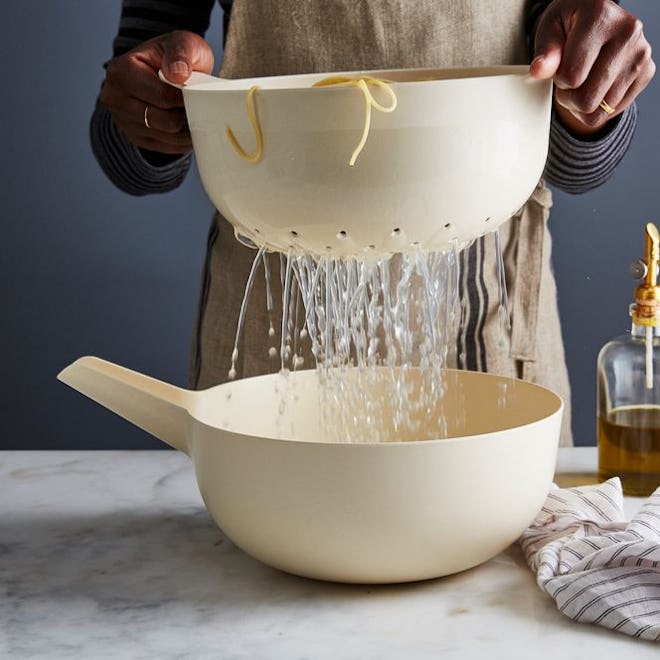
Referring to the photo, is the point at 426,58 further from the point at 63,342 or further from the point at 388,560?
the point at 63,342

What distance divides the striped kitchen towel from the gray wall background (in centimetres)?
132

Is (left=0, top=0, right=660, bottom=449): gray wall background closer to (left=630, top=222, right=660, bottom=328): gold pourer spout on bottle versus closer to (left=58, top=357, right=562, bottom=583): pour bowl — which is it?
(left=630, top=222, right=660, bottom=328): gold pourer spout on bottle

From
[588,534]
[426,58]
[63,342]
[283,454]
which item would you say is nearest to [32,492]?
[283,454]

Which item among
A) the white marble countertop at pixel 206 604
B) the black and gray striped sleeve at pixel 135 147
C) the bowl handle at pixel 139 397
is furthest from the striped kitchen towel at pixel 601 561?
the black and gray striped sleeve at pixel 135 147

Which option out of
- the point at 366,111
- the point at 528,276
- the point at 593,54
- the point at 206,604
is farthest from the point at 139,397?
the point at 528,276

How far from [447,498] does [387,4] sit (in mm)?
590

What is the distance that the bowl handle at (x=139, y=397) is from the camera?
84 cm

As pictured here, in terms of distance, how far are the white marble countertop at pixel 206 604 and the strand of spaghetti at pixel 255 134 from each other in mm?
283

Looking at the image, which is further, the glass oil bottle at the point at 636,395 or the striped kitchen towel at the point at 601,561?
the glass oil bottle at the point at 636,395

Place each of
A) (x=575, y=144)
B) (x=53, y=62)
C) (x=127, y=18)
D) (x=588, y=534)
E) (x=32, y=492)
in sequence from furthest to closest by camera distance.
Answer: (x=53, y=62), (x=127, y=18), (x=575, y=144), (x=32, y=492), (x=588, y=534)

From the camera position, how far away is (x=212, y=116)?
737 mm

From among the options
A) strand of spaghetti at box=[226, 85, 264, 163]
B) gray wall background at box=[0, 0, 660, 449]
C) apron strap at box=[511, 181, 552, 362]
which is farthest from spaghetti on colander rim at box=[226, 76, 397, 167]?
gray wall background at box=[0, 0, 660, 449]

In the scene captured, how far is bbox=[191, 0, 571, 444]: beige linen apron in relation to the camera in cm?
114

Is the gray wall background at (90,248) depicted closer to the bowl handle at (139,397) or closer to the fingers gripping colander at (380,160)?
the bowl handle at (139,397)
